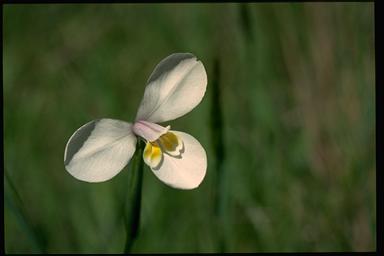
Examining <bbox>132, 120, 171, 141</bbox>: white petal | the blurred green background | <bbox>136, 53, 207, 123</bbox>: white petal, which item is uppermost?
<bbox>136, 53, 207, 123</bbox>: white petal

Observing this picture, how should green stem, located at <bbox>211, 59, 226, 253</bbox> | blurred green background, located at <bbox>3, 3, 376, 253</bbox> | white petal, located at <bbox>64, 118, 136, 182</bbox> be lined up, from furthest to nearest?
blurred green background, located at <bbox>3, 3, 376, 253</bbox>, green stem, located at <bbox>211, 59, 226, 253</bbox>, white petal, located at <bbox>64, 118, 136, 182</bbox>

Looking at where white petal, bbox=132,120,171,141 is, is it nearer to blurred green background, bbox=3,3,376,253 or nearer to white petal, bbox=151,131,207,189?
white petal, bbox=151,131,207,189

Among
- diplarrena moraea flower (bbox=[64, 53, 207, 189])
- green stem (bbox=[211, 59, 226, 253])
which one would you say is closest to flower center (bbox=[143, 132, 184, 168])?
diplarrena moraea flower (bbox=[64, 53, 207, 189])

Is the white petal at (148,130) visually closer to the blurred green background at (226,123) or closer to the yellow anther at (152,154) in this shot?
the yellow anther at (152,154)

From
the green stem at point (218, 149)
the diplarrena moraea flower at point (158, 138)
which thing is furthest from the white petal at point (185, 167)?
the green stem at point (218, 149)

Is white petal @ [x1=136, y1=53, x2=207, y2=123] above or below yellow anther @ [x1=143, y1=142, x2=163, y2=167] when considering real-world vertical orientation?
above

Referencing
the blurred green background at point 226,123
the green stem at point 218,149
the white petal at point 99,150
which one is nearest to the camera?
the white petal at point 99,150

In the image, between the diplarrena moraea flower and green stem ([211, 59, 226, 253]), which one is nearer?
the diplarrena moraea flower

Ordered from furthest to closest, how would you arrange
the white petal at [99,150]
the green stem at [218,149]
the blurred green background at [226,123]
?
the blurred green background at [226,123] < the green stem at [218,149] < the white petal at [99,150]
